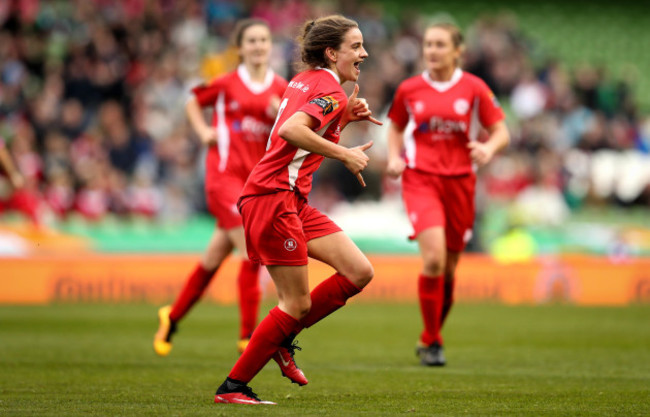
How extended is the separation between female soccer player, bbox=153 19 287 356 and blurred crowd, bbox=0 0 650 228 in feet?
25.1

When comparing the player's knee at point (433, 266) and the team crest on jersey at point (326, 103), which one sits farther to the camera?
the player's knee at point (433, 266)

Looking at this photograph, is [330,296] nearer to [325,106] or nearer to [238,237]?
[325,106]

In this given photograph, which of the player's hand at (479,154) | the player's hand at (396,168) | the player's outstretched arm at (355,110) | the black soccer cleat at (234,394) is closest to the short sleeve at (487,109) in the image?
the player's hand at (479,154)

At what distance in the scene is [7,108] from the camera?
681 inches

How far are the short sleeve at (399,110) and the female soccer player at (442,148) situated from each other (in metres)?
0.01

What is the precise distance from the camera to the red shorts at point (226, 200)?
827 cm

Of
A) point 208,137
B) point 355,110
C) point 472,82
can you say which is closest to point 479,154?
point 472,82

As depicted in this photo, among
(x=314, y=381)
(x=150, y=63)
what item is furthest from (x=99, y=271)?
(x=314, y=381)

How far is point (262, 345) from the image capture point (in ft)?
17.8

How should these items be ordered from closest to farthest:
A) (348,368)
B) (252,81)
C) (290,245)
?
1. (290,245)
2. (348,368)
3. (252,81)

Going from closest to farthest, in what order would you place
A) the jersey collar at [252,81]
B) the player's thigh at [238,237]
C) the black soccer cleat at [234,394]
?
the black soccer cleat at [234,394]
the player's thigh at [238,237]
the jersey collar at [252,81]

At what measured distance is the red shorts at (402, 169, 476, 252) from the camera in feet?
26.6

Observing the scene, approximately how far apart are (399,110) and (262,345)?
12.0 ft

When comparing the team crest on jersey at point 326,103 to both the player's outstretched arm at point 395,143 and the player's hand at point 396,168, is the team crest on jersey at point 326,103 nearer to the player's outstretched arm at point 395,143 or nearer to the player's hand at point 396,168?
the player's hand at point 396,168
